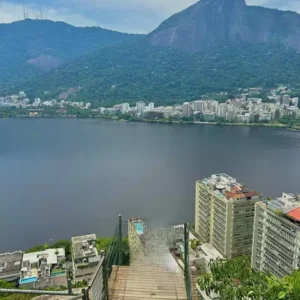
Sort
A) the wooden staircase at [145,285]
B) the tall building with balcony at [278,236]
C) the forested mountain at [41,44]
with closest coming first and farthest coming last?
the wooden staircase at [145,285], the tall building with balcony at [278,236], the forested mountain at [41,44]

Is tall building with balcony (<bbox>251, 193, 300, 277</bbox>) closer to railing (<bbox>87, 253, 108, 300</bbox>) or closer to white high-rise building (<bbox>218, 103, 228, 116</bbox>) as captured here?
railing (<bbox>87, 253, 108, 300</bbox>)

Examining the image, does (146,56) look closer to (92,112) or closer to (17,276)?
(92,112)

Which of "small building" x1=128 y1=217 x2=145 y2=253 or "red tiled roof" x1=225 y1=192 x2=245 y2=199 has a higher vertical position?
"red tiled roof" x1=225 y1=192 x2=245 y2=199

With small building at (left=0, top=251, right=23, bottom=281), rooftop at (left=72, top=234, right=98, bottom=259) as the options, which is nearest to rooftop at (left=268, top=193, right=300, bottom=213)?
rooftop at (left=72, top=234, right=98, bottom=259)

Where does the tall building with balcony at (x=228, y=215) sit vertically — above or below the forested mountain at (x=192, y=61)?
below

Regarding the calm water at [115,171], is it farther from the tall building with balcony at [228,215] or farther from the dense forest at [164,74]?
the dense forest at [164,74]

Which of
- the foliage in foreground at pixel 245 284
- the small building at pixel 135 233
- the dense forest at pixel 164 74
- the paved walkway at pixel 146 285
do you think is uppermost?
the dense forest at pixel 164 74

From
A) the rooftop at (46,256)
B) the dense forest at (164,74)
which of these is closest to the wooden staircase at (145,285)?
the rooftop at (46,256)
